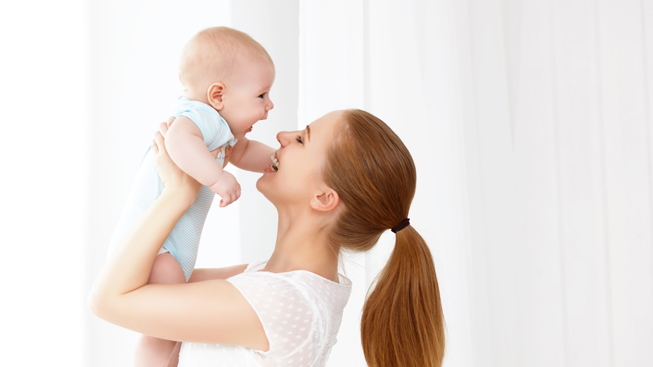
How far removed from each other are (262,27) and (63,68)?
2.58 feet

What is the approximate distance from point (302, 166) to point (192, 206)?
0.27 metres

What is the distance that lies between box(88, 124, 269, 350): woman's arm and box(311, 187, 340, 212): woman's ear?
276 millimetres

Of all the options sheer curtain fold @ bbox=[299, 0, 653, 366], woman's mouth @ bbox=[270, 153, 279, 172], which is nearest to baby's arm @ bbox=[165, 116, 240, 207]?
woman's mouth @ bbox=[270, 153, 279, 172]

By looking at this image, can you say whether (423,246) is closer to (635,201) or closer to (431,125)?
(431,125)

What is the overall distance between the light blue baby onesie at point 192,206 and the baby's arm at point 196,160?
2.2 inches

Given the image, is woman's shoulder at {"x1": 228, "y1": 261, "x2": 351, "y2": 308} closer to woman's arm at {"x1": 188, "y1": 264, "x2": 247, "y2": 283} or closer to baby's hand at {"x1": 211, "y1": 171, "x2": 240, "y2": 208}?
baby's hand at {"x1": 211, "y1": 171, "x2": 240, "y2": 208}

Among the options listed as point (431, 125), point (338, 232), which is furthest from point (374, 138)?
point (431, 125)

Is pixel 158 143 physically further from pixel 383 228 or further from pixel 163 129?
pixel 383 228

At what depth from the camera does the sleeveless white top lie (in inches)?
44.6

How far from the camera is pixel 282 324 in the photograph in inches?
44.8

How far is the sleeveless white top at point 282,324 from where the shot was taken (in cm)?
113

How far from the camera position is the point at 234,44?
1243 millimetres

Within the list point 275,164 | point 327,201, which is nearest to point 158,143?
point 275,164

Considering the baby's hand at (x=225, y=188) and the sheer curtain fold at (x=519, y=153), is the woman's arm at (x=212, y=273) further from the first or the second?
the sheer curtain fold at (x=519, y=153)
